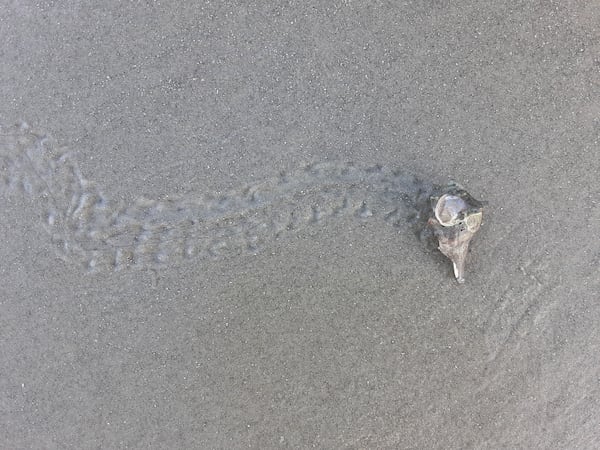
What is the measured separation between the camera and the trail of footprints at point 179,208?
252 centimetres

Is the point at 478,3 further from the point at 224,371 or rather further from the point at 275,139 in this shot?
the point at 224,371

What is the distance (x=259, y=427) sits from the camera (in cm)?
250

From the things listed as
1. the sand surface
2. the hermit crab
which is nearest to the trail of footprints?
the sand surface

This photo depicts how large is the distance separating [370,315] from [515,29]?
1.74 metres

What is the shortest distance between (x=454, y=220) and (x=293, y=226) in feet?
2.81

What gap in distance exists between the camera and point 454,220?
7.70 ft

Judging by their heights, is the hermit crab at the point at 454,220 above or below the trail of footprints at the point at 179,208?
above

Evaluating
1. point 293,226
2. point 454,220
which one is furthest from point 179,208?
point 454,220

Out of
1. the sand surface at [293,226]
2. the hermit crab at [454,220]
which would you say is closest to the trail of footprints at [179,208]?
the sand surface at [293,226]

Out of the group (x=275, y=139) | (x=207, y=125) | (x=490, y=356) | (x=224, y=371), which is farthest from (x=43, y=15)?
(x=490, y=356)

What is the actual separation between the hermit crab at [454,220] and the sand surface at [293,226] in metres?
0.11

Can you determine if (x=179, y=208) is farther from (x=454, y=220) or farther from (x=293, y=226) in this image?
(x=454, y=220)

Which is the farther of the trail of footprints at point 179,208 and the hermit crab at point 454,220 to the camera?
the trail of footprints at point 179,208

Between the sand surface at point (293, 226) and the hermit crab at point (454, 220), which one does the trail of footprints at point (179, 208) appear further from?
the hermit crab at point (454, 220)
